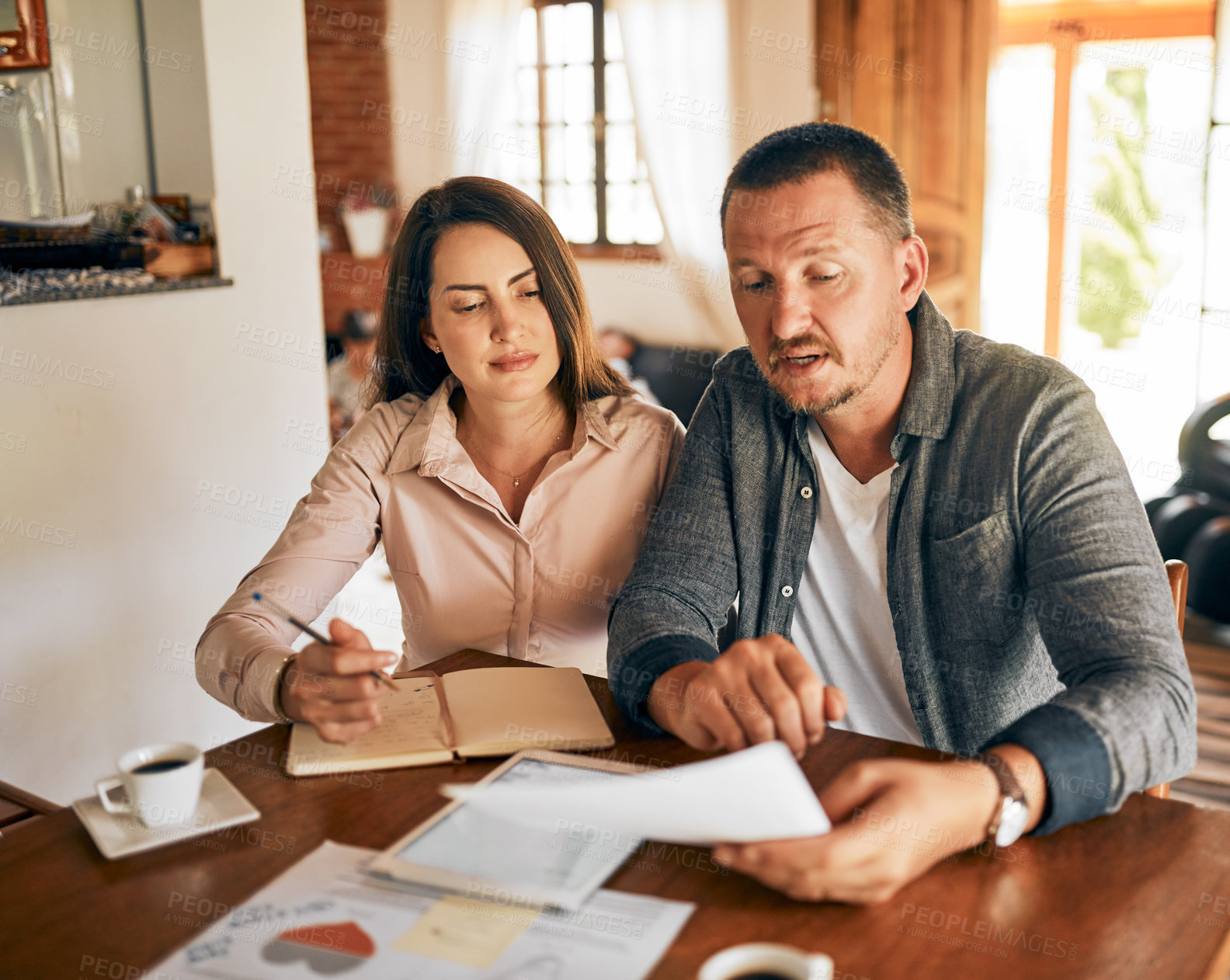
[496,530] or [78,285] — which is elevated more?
[78,285]

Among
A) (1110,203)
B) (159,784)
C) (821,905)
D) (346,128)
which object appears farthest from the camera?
(1110,203)

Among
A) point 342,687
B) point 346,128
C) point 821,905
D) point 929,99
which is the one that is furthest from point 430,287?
point 346,128

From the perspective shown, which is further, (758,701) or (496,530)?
(496,530)

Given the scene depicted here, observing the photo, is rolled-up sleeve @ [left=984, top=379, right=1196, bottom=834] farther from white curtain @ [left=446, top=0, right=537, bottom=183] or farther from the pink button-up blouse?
white curtain @ [left=446, top=0, right=537, bottom=183]

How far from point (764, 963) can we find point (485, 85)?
19.4 feet

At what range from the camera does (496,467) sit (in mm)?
1719

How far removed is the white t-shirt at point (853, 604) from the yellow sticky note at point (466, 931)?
2.43ft

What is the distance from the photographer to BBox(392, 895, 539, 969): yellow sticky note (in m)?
0.81

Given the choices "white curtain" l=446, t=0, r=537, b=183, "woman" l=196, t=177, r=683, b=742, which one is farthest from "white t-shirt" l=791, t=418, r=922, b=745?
"white curtain" l=446, t=0, r=537, b=183

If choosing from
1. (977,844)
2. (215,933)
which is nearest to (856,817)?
(977,844)

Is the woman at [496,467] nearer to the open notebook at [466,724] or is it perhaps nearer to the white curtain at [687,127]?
the open notebook at [466,724]

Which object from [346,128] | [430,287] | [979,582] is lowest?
[979,582]

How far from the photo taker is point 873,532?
147 cm

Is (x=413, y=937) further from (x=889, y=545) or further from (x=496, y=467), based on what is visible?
(x=496, y=467)
